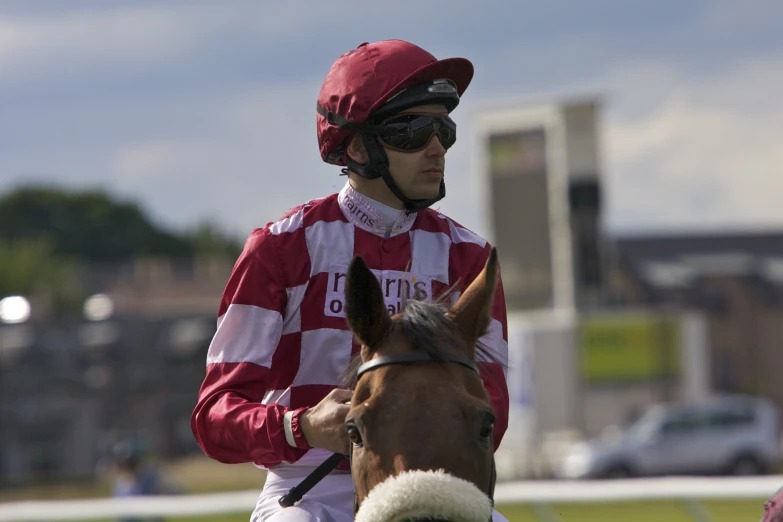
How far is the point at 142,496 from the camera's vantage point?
1149 cm

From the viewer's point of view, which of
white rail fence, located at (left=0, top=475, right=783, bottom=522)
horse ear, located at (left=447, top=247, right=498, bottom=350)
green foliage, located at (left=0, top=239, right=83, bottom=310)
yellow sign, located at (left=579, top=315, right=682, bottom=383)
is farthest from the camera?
green foliage, located at (left=0, top=239, right=83, bottom=310)

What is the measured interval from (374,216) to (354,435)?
34.2 inches

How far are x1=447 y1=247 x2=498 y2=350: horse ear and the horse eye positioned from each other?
297 mm

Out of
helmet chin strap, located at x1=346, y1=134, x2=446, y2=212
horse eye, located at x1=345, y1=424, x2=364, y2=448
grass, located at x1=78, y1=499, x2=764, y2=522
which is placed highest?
helmet chin strap, located at x1=346, y1=134, x2=446, y2=212

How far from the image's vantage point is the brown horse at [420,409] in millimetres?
2477

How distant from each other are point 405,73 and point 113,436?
48.3 metres

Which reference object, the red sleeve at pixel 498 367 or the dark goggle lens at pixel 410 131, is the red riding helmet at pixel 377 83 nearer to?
the dark goggle lens at pixel 410 131

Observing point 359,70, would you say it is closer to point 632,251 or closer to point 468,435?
point 468,435

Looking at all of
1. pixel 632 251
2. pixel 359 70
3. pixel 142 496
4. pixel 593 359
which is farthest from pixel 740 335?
pixel 359 70

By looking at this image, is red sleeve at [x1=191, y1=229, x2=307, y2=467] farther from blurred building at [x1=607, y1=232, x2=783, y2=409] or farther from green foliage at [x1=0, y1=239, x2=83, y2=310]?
green foliage at [x1=0, y1=239, x2=83, y2=310]

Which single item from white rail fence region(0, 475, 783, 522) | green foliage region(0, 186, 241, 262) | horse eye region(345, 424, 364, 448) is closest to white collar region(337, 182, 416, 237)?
horse eye region(345, 424, 364, 448)

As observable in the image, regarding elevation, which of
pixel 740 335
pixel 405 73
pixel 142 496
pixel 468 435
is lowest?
pixel 740 335

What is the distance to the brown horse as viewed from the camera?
2477mm

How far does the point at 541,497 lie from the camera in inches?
355
